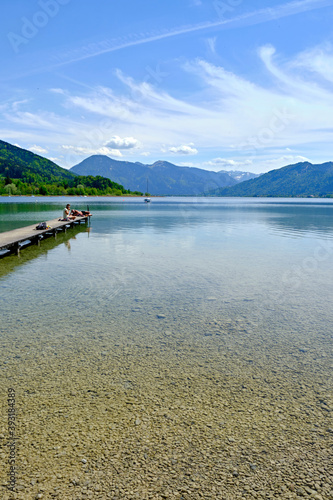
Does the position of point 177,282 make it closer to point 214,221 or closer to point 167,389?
point 167,389

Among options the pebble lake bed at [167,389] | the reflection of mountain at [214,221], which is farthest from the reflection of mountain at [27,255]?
the reflection of mountain at [214,221]

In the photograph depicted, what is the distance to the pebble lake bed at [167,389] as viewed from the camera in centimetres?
497

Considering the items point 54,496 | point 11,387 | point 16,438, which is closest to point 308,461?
point 54,496

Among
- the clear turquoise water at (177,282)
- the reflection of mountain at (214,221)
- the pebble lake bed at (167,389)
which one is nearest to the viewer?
the pebble lake bed at (167,389)

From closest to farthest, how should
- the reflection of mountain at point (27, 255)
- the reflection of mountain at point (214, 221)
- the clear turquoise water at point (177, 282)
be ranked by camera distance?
the clear turquoise water at point (177, 282) < the reflection of mountain at point (27, 255) < the reflection of mountain at point (214, 221)

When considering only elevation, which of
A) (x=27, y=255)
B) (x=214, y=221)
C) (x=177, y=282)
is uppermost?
(x=214, y=221)

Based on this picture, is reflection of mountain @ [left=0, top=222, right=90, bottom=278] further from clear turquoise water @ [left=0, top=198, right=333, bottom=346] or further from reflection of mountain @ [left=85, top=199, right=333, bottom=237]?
reflection of mountain @ [left=85, top=199, right=333, bottom=237]

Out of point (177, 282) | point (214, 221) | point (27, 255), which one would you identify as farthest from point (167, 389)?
point (214, 221)

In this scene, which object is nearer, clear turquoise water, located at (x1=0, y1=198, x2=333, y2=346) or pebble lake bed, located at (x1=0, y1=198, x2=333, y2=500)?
pebble lake bed, located at (x1=0, y1=198, x2=333, y2=500)

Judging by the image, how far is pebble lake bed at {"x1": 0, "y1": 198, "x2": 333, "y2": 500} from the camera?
4.97 m

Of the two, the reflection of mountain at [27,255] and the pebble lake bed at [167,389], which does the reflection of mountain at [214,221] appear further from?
the pebble lake bed at [167,389]

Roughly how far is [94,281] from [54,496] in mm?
12759

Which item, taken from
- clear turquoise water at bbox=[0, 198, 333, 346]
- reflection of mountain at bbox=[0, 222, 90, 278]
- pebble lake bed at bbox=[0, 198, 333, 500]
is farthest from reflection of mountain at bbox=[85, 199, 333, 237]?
pebble lake bed at bbox=[0, 198, 333, 500]

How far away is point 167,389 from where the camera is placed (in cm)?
728
